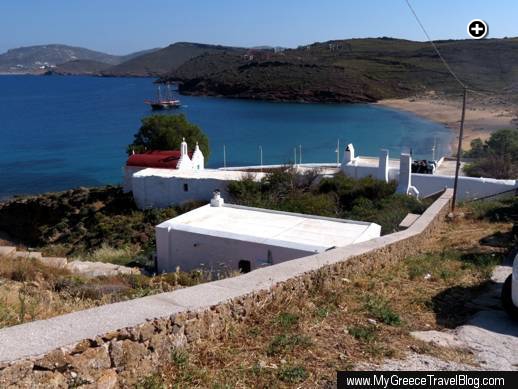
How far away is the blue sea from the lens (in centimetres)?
4925

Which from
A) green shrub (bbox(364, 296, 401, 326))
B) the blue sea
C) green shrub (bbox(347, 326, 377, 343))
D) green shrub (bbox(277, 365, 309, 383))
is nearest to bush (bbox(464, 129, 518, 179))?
the blue sea

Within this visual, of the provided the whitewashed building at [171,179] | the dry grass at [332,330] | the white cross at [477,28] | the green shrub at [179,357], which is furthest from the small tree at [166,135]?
the green shrub at [179,357]

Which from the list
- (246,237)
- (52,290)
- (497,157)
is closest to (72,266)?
(52,290)

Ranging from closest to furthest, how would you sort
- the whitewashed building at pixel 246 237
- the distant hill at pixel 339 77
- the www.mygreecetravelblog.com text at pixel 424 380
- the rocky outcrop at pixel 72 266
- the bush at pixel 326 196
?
the www.mygreecetravelblog.com text at pixel 424 380 → the rocky outcrop at pixel 72 266 → the whitewashed building at pixel 246 237 → the bush at pixel 326 196 → the distant hill at pixel 339 77

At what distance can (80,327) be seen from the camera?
3434 millimetres

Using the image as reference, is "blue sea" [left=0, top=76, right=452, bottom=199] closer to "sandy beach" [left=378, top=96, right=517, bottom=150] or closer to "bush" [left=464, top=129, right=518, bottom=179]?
"sandy beach" [left=378, top=96, right=517, bottom=150]

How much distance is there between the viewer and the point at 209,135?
6625 cm

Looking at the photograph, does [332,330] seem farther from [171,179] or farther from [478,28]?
[171,179]

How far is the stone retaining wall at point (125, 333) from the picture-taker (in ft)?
10.1

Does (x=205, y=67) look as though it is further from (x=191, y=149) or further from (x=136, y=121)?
(x=191, y=149)

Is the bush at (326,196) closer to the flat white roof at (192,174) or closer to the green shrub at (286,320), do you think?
the flat white roof at (192,174)

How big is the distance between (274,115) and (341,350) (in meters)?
81.3

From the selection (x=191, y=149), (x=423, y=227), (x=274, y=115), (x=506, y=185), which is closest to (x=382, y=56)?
(x=274, y=115)

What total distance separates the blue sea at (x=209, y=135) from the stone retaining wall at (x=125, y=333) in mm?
40296
